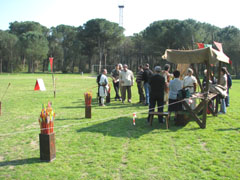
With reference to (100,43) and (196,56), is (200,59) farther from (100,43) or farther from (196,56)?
(100,43)

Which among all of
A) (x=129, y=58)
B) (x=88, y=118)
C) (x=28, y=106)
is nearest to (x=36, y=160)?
(x=88, y=118)

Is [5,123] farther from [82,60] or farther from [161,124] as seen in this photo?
[82,60]

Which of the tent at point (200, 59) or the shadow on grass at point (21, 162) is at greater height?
the tent at point (200, 59)

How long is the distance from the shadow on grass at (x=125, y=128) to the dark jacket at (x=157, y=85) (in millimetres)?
1012

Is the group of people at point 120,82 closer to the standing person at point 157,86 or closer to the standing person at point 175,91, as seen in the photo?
the standing person at point 157,86

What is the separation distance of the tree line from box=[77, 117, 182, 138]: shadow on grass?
147 ft

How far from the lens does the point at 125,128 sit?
7117 mm

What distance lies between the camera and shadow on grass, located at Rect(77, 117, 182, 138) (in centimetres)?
657

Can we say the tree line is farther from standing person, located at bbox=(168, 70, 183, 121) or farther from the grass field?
the grass field

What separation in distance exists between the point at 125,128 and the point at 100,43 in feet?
200

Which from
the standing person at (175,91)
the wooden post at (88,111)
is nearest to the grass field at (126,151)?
the wooden post at (88,111)

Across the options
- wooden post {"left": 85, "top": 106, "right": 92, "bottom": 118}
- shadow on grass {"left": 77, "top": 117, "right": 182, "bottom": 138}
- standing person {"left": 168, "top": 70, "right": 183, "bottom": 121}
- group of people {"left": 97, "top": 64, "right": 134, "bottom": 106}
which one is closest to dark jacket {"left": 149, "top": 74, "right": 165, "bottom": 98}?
standing person {"left": 168, "top": 70, "right": 183, "bottom": 121}

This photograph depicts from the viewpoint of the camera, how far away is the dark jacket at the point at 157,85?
7.32 meters

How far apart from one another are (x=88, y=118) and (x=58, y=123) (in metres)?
1.14
